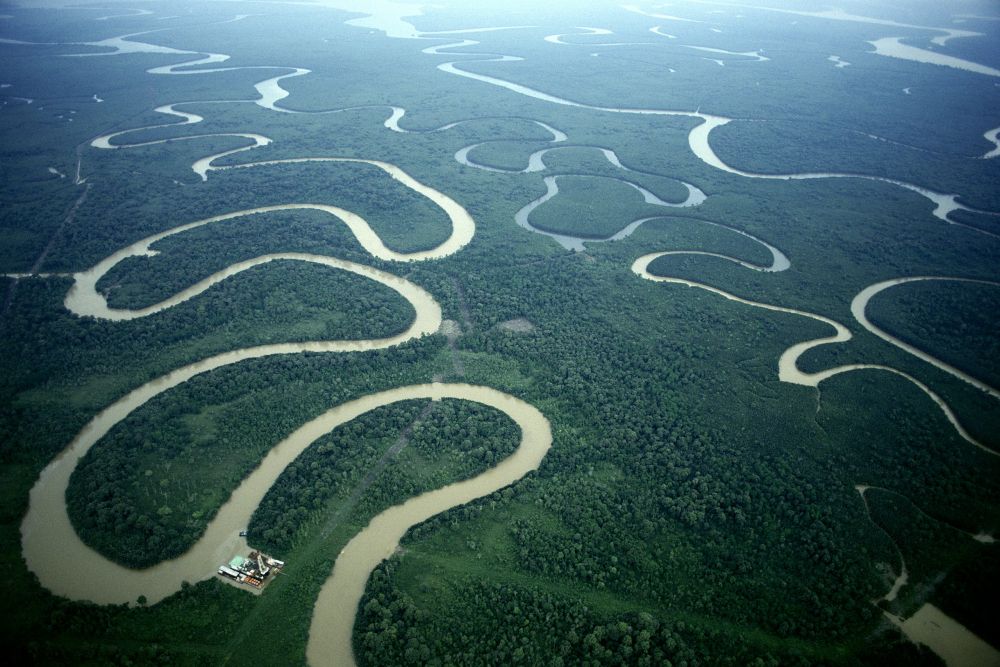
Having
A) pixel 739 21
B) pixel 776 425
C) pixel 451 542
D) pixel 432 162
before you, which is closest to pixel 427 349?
pixel 451 542

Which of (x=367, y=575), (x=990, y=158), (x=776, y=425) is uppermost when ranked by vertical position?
(x=990, y=158)

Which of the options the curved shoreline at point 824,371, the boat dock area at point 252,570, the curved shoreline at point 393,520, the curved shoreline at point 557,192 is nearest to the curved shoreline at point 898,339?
the curved shoreline at point 824,371

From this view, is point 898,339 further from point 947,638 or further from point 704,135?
point 704,135

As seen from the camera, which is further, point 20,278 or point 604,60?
point 604,60

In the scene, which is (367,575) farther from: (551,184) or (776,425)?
(551,184)

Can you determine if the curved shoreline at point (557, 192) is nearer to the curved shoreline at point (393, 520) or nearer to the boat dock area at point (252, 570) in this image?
the curved shoreline at point (393, 520)

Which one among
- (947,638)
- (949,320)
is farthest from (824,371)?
(947,638)

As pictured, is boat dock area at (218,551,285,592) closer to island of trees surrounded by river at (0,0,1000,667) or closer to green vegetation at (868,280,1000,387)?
island of trees surrounded by river at (0,0,1000,667)
